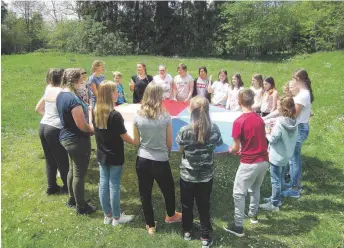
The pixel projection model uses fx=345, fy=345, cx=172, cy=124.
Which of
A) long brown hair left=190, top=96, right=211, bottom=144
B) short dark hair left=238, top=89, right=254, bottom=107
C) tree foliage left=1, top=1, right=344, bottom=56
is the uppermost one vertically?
tree foliage left=1, top=1, right=344, bottom=56

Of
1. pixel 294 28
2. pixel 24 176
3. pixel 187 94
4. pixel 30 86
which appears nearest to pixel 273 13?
pixel 294 28

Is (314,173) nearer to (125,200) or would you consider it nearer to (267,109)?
(267,109)

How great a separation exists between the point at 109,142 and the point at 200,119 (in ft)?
4.40

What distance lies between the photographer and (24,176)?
727cm

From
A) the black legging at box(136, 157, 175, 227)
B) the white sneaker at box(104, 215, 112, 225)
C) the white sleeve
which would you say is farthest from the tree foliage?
the black legging at box(136, 157, 175, 227)

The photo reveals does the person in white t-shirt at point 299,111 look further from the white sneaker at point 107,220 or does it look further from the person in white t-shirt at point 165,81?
the white sneaker at point 107,220

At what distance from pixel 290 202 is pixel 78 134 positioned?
391 cm

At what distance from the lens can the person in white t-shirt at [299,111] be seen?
5926mm

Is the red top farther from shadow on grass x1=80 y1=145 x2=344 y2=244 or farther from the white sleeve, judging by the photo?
the white sleeve

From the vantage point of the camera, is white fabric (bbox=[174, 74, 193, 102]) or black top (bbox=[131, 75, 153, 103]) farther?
→ white fabric (bbox=[174, 74, 193, 102])

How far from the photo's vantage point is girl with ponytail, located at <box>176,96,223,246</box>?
14.5ft

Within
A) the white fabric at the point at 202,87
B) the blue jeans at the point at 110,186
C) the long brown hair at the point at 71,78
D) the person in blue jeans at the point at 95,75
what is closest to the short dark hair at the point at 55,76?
the long brown hair at the point at 71,78

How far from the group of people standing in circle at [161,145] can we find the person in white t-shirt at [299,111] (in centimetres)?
2

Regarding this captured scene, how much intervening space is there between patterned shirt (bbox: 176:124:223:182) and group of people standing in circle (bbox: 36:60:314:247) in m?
0.01
